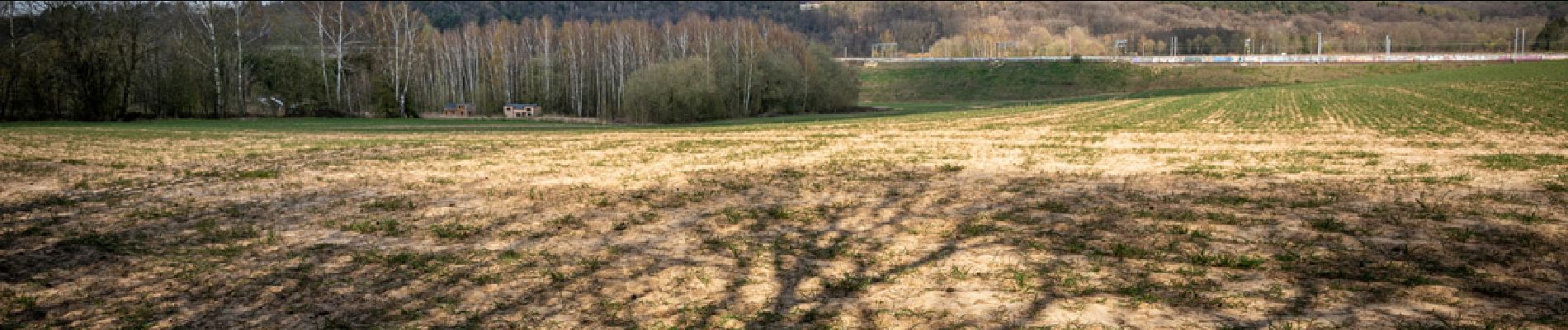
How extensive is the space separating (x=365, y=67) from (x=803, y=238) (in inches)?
2997

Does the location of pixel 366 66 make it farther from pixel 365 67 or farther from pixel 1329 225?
pixel 1329 225

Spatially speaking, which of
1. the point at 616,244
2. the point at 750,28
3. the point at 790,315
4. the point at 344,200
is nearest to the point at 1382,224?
the point at 790,315

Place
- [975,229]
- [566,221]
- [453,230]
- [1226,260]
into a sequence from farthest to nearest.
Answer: [566,221]
[453,230]
[975,229]
[1226,260]

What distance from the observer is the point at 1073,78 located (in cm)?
12156

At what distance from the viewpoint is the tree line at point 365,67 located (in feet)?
169

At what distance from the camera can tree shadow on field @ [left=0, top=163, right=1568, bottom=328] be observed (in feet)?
23.9

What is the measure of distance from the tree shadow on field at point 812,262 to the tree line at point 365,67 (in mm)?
47488

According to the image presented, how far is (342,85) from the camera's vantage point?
72312 millimetres

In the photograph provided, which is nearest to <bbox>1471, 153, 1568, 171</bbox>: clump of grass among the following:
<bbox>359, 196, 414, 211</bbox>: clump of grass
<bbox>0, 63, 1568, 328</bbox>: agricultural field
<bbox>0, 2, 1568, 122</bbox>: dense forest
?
<bbox>0, 63, 1568, 328</bbox>: agricultural field

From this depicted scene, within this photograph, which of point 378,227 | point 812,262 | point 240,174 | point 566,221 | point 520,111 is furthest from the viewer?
point 520,111

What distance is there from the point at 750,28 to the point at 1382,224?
7141 cm

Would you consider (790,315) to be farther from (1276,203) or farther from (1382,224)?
(1276,203)

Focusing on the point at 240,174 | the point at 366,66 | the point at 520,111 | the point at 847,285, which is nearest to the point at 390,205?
the point at 240,174

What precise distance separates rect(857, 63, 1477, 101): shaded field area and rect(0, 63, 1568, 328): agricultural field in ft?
312
